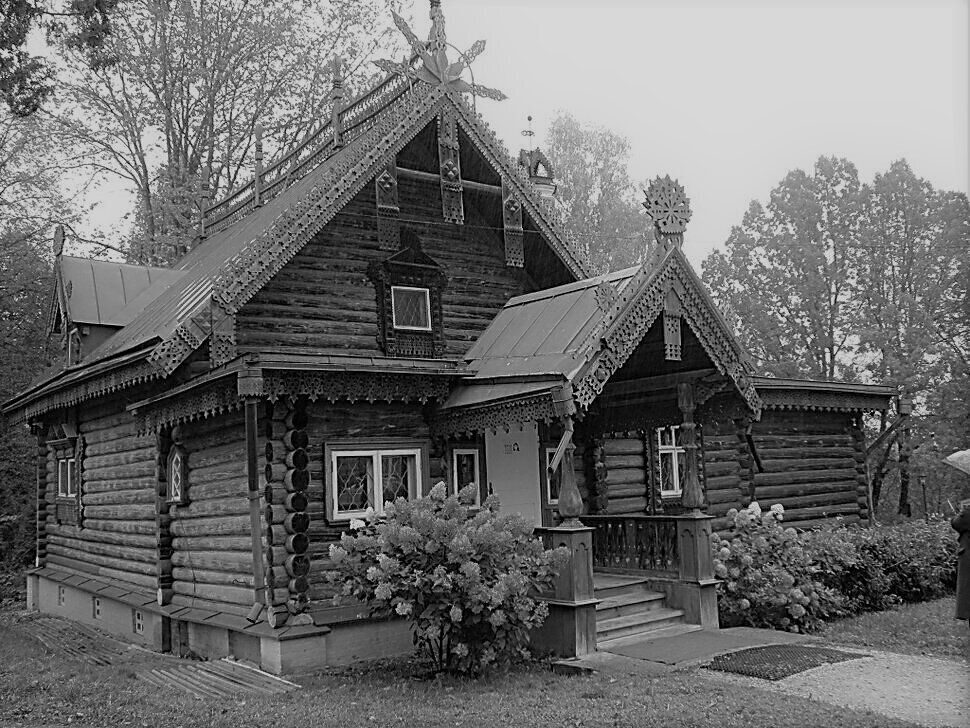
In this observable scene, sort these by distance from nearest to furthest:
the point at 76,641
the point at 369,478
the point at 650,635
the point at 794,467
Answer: the point at 650,635
the point at 369,478
the point at 76,641
the point at 794,467


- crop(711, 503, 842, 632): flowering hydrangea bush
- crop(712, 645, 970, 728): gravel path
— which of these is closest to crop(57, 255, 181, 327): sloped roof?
crop(711, 503, 842, 632): flowering hydrangea bush

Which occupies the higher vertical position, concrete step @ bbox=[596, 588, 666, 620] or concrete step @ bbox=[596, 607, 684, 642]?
concrete step @ bbox=[596, 588, 666, 620]

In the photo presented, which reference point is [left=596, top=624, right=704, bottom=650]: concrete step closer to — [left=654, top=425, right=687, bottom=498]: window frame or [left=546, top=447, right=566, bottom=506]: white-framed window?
[left=546, top=447, right=566, bottom=506]: white-framed window

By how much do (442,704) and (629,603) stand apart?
12.9 feet

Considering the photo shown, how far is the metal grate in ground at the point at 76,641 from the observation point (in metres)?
14.3

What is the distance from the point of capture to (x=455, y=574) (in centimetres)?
1017

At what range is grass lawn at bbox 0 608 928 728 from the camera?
339 inches

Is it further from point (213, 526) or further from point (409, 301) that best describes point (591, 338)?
point (213, 526)

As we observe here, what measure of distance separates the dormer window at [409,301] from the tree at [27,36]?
5.35m

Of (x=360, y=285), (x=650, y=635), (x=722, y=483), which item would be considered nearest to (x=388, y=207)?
(x=360, y=285)

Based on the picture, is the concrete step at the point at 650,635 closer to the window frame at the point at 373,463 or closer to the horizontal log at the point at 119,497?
the window frame at the point at 373,463

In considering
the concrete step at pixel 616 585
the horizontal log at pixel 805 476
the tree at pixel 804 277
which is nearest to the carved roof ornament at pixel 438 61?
the concrete step at pixel 616 585

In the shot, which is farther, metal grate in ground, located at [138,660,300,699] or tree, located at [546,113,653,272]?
tree, located at [546,113,653,272]

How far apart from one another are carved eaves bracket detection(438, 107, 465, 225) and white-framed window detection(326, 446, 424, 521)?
14.1 feet
